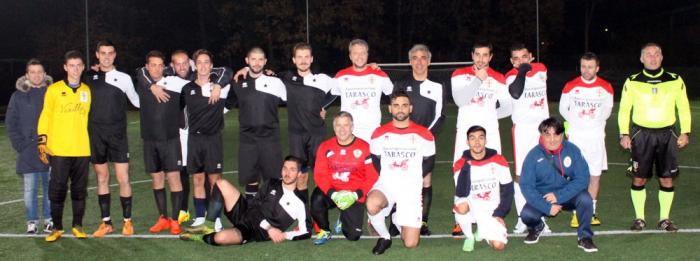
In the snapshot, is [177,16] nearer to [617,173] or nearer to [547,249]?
[617,173]

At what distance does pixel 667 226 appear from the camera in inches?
298

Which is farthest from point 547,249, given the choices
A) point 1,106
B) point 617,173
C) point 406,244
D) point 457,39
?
point 457,39

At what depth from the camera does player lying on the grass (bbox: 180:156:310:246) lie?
24.1ft

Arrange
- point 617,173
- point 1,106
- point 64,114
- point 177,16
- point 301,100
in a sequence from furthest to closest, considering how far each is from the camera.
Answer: point 177,16 → point 1,106 → point 617,173 → point 301,100 → point 64,114

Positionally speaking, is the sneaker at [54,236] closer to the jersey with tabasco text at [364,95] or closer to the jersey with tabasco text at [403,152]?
the jersey with tabasco text at [364,95]

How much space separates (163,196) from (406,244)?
2.69 metres

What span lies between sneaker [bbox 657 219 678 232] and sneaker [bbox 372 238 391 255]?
270 centimetres

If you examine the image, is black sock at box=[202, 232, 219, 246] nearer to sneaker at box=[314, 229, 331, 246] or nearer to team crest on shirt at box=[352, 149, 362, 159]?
sneaker at box=[314, 229, 331, 246]

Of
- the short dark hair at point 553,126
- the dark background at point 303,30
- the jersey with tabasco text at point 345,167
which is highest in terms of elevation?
the dark background at point 303,30

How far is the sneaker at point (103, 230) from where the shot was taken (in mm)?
7805

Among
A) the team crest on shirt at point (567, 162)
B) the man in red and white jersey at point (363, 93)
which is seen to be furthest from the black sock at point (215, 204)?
the team crest on shirt at point (567, 162)

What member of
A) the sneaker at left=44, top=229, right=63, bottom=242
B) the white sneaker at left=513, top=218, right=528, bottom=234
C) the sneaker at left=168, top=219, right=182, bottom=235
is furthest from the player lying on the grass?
the white sneaker at left=513, top=218, right=528, bottom=234

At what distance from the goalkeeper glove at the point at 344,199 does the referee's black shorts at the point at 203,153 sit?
152 centimetres

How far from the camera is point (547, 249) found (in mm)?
6922
